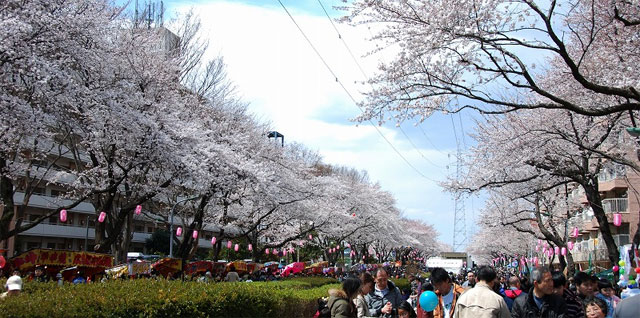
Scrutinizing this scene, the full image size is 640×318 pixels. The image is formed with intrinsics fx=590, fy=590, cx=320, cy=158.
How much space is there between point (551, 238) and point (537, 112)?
7958 mm

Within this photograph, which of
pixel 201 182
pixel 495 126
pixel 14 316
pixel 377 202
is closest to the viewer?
pixel 14 316

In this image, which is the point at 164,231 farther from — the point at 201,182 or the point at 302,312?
the point at 302,312

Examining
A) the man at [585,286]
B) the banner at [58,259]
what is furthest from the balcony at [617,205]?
the man at [585,286]

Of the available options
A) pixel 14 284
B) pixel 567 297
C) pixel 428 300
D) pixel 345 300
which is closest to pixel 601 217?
pixel 567 297

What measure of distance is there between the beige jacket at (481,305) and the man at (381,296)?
2176 millimetres

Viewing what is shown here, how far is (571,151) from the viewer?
17828mm

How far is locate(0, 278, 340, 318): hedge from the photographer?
23.0 feet

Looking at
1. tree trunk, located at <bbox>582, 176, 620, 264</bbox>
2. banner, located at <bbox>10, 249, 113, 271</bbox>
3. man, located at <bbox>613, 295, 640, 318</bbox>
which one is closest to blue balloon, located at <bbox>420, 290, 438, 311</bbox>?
man, located at <bbox>613, 295, 640, 318</bbox>

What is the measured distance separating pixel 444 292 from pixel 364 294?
3.66 ft

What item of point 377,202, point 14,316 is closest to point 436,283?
point 14,316

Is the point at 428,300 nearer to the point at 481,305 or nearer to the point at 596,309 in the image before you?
the point at 481,305

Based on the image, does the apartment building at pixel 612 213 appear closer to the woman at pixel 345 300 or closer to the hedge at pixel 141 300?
the hedge at pixel 141 300

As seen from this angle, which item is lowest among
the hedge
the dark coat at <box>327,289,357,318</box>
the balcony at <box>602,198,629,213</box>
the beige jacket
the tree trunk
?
the hedge

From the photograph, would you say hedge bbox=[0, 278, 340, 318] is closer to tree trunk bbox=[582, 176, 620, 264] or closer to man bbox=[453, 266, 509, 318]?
man bbox=[453, 266, 509, 318]
